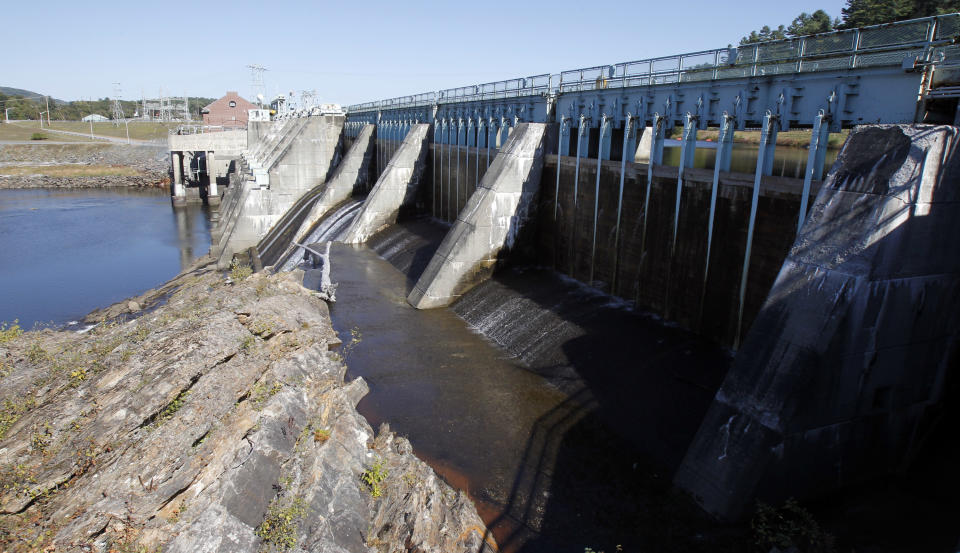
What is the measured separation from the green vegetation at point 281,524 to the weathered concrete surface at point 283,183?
27.1 metres

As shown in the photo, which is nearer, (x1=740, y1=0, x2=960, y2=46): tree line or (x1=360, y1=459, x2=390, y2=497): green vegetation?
(x1=360, y1=459, x2=390, y2=497): green vegetation

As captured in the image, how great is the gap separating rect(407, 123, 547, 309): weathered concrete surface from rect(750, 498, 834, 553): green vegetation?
13116mm

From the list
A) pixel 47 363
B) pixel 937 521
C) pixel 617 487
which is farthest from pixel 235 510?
pixel 937 521

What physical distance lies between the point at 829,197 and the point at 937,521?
5.24 m

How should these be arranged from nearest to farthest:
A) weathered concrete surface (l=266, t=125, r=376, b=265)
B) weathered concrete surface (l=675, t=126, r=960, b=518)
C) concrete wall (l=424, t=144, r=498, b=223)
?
weathered concrete surface (l=675, t=126, r=960, b=518) < concrete wall (l=424, t=144, r=498, b=223) < weathered concrete surface (l=266, t=125, r=376, b=265)

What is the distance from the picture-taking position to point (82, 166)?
237ft

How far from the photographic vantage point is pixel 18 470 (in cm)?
789

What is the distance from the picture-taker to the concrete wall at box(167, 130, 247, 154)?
54250 mm

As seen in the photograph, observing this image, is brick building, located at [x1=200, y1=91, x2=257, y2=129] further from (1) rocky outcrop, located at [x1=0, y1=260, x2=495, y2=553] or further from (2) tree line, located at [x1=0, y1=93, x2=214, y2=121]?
(1) rocky outcrop, located at [x1=0, y1=260, x2=495, y2=553]

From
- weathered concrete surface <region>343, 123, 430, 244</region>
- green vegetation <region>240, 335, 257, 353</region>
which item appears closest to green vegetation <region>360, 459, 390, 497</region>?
green vegetation <region>240, 335, 257, 353</region>

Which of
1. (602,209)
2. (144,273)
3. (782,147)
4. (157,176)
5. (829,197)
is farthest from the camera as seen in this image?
(157,176)

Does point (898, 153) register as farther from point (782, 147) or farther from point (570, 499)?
point (782, 147)

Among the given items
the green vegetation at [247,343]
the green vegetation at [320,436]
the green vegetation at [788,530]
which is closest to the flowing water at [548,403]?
the green vegetation at [788,530]

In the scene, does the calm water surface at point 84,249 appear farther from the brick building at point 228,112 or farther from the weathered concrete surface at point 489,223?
the brick building at point 228,112
